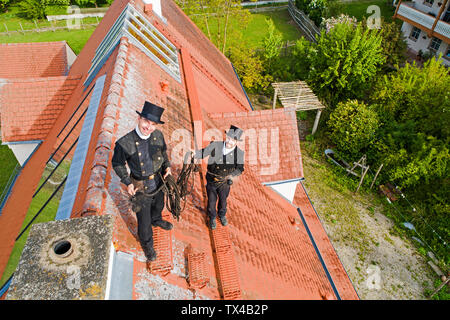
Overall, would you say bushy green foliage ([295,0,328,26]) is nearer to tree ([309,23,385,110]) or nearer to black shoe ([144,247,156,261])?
tree ([309,23,385,110])

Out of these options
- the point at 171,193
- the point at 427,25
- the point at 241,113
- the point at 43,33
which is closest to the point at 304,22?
the point at 427,25

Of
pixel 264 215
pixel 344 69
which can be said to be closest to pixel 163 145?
pixel 264 215

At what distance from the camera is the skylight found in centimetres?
805

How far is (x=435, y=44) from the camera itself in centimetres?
2281

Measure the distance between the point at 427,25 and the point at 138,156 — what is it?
1078 inches

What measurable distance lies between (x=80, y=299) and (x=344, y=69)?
60.6 ft

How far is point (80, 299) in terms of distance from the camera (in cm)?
238

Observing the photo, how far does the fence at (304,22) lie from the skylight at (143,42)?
77.1ft

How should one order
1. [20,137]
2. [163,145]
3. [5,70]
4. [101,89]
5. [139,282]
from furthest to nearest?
[5,70], [20,137], [101,89], [163,145], [139,282]

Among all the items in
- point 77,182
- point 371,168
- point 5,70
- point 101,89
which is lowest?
point 371,168

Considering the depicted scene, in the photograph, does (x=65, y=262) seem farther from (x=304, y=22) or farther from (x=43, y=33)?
(x=43, y=33)

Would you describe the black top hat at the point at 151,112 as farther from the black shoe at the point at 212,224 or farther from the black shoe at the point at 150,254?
the black shoe at the point at 212,224

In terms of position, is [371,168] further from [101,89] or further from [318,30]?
[318,30]

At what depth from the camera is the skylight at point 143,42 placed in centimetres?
805
